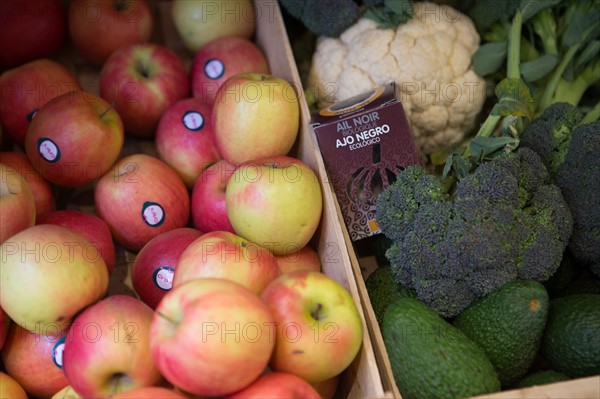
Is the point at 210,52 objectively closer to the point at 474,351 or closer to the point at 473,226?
the point at 473,226

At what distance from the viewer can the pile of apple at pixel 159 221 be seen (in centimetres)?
Result: 73

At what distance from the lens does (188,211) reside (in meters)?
1.15

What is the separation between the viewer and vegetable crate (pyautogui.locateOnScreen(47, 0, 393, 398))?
0.85m

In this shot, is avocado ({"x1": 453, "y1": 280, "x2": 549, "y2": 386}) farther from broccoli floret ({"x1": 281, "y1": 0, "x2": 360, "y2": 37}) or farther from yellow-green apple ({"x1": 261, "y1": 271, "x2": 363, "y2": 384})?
broccoli floret ({"x1": 281, "y1": 0, "x2": 360, "y2": 37})

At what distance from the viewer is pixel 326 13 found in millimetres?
1302

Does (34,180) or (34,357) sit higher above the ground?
(34,180)

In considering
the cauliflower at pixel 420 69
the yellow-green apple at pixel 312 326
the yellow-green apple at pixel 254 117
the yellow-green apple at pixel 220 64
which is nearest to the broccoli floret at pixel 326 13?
the cauliflower at pixel 420 69

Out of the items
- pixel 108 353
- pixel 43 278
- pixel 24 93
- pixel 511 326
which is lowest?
pixel 511 326

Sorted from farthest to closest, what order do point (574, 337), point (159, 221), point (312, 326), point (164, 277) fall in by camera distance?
1. point (159, 221)
2. point (164, 277)
3. point (574, 337)
4. point (312, 326)

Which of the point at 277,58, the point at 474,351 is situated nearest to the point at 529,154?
the point at 474,351

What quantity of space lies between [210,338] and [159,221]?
1.57ft

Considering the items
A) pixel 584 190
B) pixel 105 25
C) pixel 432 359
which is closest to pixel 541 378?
pixel 432 359

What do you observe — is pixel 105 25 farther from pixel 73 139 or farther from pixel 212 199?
pixel 212 199

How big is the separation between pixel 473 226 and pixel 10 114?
96 centimetres
